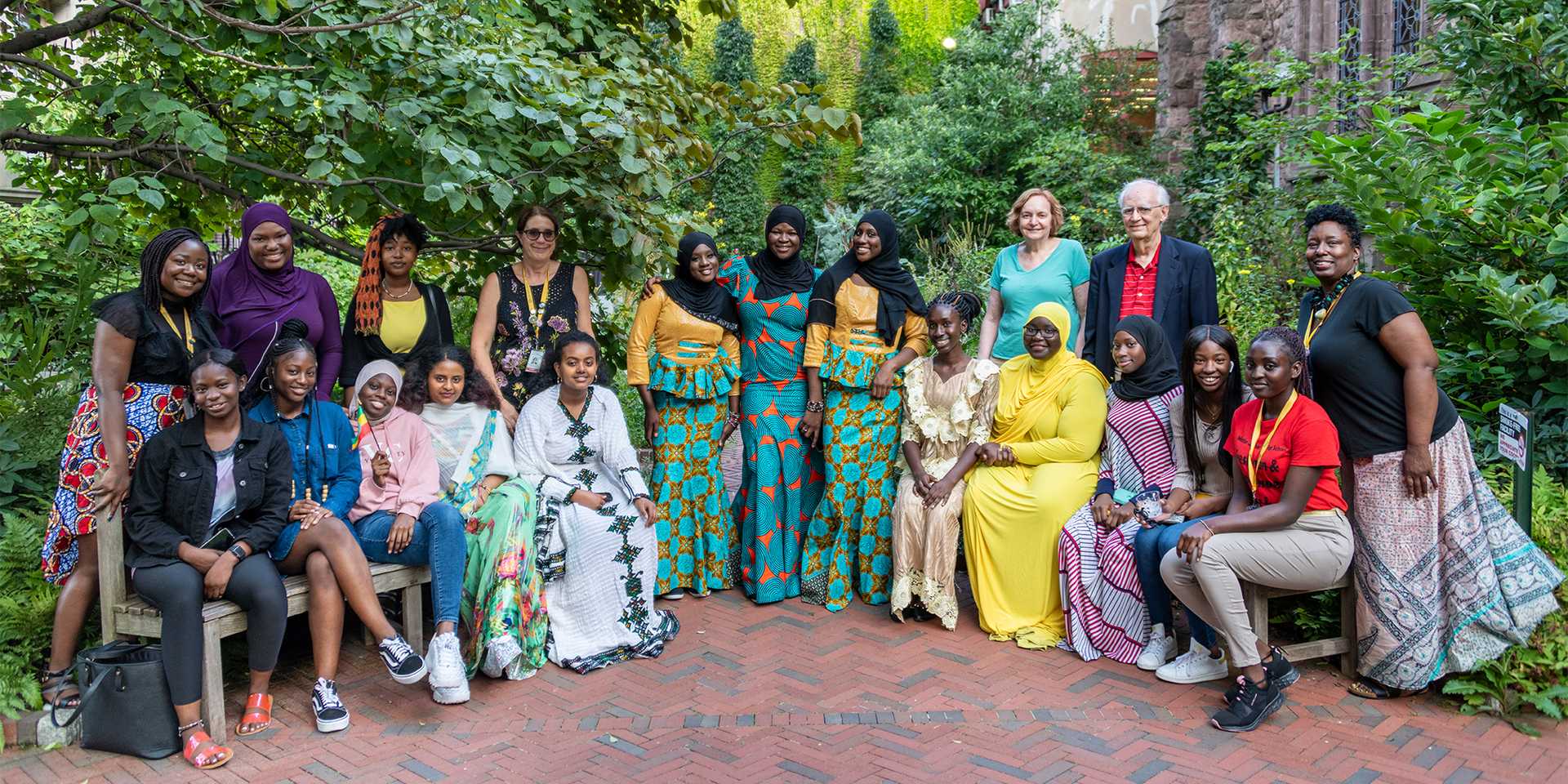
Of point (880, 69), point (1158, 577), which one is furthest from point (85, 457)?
point (880, 69)

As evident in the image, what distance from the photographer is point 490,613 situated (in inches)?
185

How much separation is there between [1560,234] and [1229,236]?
576cm

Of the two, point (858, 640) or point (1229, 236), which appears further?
point (1229, 236)

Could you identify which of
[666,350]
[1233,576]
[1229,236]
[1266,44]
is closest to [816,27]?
[1266,44]

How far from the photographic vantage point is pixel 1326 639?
4.65 metres

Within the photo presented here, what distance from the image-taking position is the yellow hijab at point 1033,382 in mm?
5228

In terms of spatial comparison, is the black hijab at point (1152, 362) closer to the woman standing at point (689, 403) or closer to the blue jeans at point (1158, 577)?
the blue jeans at point (1158, 577)

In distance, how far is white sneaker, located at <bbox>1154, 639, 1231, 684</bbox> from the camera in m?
4.57

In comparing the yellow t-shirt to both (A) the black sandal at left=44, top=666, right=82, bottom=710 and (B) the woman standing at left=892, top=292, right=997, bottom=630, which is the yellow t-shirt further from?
(B) the woman standing at left=892, top=292, right=997, bottom=630

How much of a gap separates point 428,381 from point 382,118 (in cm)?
119

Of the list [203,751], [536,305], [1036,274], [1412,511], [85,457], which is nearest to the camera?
[203,751]

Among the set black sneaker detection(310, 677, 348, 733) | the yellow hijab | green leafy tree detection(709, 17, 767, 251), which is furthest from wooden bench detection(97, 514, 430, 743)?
green leafy tree detection(709, 17, 767, 251)

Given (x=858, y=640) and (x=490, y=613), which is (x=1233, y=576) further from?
(x=490, y=613)

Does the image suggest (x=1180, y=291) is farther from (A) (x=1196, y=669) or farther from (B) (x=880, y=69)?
(B) (x=880, y=69)
